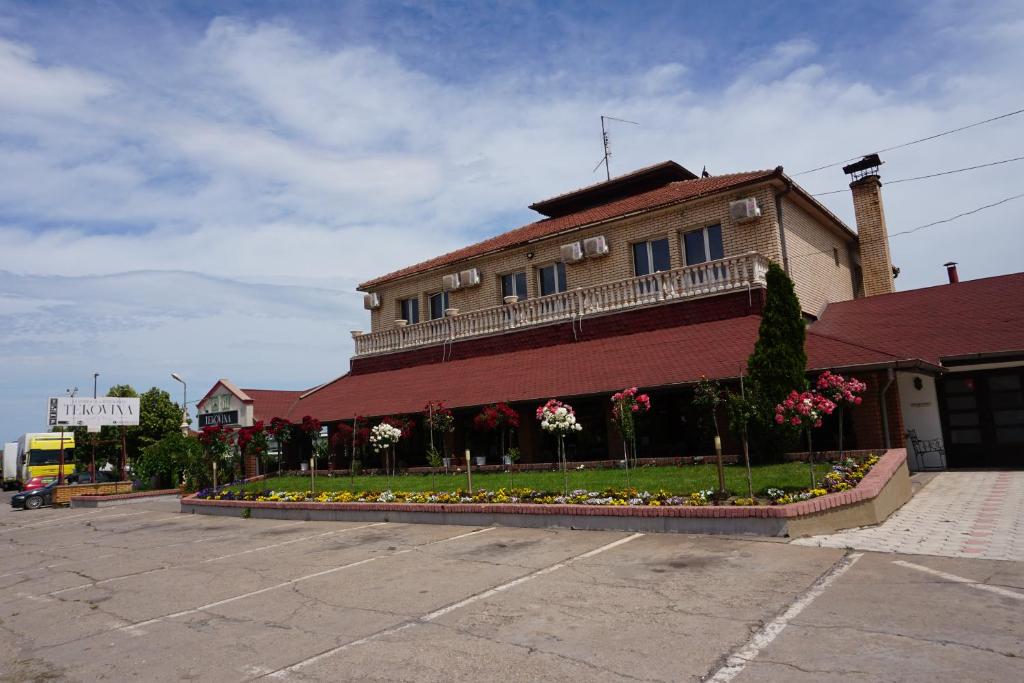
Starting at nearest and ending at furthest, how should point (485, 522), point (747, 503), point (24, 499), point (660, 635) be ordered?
1. point (660, 635)
2. point (747, 503)
3. point (485, 522)
4. point (24, 499)

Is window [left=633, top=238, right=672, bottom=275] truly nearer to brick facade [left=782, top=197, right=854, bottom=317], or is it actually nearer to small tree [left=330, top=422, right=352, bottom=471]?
brick facade [left=782, top=197, right=854, bottom=317]

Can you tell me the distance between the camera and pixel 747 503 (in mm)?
10984

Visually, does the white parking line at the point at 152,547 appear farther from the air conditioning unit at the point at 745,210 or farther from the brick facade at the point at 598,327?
the air conditioning unit at the point at 745,210

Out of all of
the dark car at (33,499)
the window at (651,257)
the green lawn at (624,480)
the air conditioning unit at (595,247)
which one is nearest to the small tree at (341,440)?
the green lawn at (624,480)

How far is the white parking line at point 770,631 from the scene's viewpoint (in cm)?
537

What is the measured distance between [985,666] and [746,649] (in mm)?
1673

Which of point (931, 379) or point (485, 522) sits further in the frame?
point (931, 379)

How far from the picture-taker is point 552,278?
24.6 meters

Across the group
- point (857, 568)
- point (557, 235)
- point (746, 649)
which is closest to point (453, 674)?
point (746, 649)

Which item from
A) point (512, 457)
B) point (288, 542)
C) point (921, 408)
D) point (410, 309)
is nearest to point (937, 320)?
point (921, 408)

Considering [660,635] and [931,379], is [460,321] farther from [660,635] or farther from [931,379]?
[660,635]

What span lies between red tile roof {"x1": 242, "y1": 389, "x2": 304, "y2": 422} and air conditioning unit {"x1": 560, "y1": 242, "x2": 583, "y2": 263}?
15897 mm

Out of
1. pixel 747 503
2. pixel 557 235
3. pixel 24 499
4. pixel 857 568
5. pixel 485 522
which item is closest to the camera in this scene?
pixel 857 568

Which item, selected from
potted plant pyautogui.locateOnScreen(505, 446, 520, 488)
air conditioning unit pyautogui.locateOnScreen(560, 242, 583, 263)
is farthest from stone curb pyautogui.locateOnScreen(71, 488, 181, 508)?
air conditioning unit pyautogui.locateOnScreen(560, 242, 583, 263)
